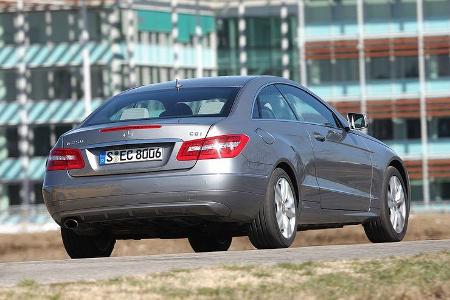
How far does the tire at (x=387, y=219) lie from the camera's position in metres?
14.1

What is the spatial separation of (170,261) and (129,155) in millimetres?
1358

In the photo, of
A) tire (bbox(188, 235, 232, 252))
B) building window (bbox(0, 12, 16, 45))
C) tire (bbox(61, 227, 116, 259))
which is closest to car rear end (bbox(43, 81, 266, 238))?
tire (bbox(61, 227, 116, 259))

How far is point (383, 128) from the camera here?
Answer: 6650 centimetres

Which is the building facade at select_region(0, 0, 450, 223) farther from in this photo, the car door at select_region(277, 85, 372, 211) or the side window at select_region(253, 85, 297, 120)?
the side window at select_region(253, 85, 297, 120)

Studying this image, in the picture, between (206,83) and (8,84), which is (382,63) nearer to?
(8,84)

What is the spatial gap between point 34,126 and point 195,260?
2226 inches

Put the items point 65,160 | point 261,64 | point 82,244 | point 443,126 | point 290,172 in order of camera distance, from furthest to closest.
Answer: point 261,64, point 443,126, point 82,244, point 290,172, point 65,160

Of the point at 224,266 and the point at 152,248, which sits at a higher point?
the point at 224,266

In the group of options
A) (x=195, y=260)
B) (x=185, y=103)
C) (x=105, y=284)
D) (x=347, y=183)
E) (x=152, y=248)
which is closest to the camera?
(x=105, y=284)

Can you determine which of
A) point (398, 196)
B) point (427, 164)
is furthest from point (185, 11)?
point (398, 196)

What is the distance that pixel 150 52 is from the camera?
67750 millimetres

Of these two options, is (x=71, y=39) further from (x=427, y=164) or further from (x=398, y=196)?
(x=398, y=196)

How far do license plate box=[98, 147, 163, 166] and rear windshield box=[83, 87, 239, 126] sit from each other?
1.47 feet

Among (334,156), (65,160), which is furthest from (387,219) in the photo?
(65,160)
